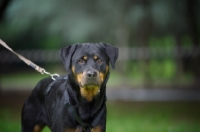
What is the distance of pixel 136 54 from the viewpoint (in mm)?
25094

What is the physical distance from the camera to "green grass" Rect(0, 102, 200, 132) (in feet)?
33.8

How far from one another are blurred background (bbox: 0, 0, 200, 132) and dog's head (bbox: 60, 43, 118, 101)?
3.63 m

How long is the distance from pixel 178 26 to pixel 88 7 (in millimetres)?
4636

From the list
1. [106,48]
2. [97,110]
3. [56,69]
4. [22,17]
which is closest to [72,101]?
[97,110]

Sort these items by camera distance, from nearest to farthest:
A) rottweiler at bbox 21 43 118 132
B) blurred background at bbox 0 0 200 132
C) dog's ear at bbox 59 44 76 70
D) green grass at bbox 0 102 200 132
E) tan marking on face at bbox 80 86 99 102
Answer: rottweiler at bbox 21 43 118 132
tan marking on face at bbox 80 86 99 102
dog's ear at bbox 59 44 76 70
green grass at bbox 0 102 200 132
blurred background at bbox 0 0 200 132

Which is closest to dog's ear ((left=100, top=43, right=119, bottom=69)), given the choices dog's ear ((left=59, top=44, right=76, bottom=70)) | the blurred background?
dog's ear ((left=59, top=44, right=76, bottom=70))

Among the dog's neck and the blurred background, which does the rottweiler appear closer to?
the dog's neck

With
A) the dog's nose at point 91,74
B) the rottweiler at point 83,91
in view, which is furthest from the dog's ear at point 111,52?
the dog's nose at point 91,74

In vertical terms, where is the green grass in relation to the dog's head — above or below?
below

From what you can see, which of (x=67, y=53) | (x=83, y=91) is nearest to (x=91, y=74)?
(x=83, y=91)

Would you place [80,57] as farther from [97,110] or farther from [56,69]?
[56,69]

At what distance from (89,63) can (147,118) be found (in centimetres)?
637

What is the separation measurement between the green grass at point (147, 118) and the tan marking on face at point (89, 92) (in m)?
3.46

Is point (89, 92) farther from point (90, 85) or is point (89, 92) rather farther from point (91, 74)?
point (91, 74)
